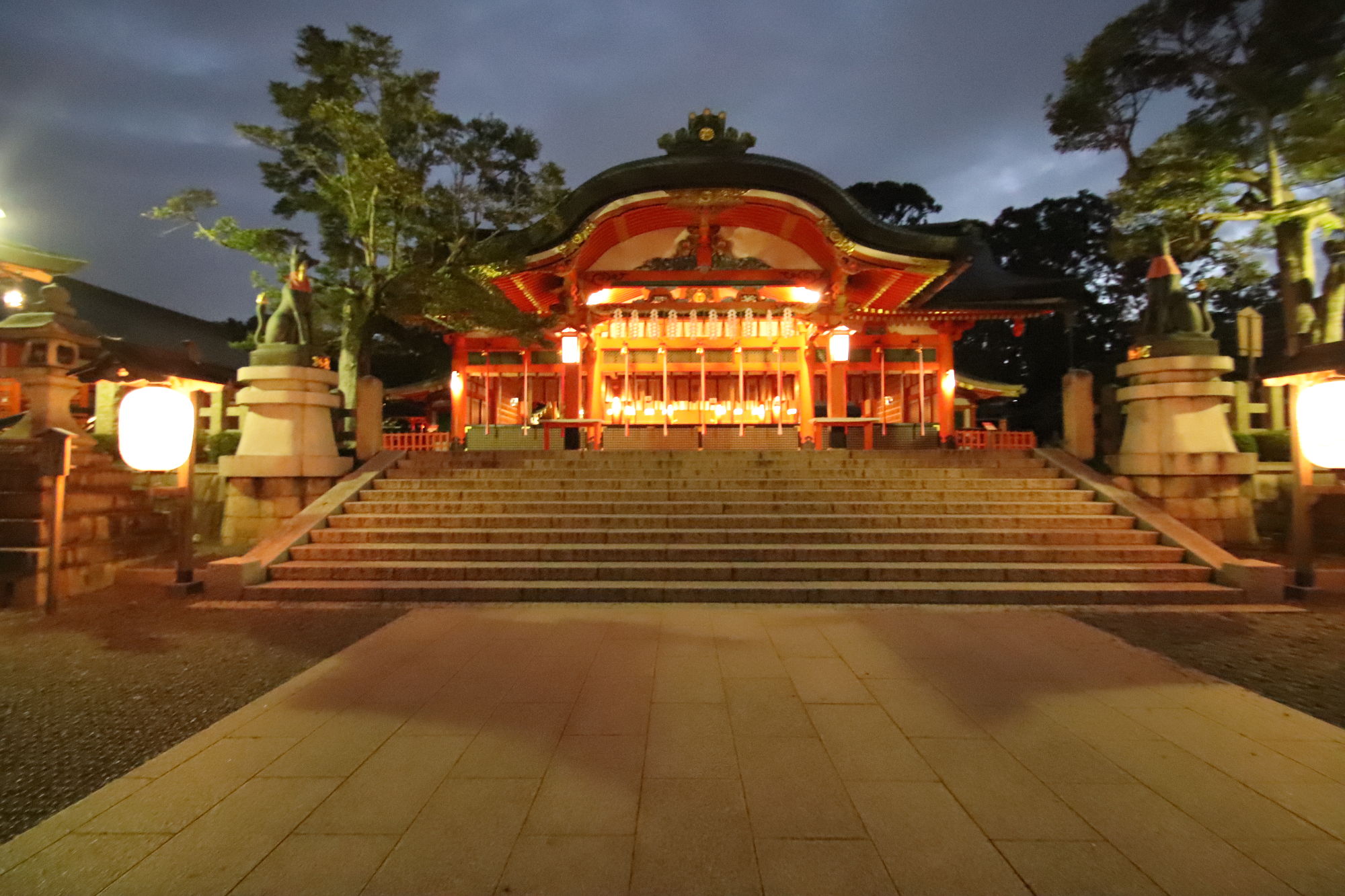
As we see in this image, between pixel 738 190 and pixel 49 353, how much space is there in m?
11.4

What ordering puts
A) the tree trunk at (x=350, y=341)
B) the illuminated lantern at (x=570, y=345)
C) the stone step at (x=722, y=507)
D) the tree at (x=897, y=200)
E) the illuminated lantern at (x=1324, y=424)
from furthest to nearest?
1. the tree at (x=897, y=200)
2. the illuminated lantern at (x=570, y=345)
3. the tree trunk at (x=350, y=341)
4. the stone step at (x=722, y=507)
5. the illuminated lantern at (x=1324, y=424)

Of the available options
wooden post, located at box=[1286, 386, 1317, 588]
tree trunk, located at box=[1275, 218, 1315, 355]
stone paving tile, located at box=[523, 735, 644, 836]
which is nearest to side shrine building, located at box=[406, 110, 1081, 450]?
tree trunk, located at box=[1275, 218, 1315, 355]

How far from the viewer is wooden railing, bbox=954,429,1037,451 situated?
12328 millimetres

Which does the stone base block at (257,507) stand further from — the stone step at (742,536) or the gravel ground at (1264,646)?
the gravel ground at (1264,646)

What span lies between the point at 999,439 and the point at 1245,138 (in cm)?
902

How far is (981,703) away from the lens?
426cm

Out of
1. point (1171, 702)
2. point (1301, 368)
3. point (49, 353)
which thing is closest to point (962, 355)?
point (1301, 368)

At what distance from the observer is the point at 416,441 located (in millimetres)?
12430

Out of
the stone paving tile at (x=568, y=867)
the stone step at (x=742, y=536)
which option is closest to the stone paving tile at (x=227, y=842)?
the stone paving tile at (x=568, y=867)

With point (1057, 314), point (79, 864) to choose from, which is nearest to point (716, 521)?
point (79, 864)

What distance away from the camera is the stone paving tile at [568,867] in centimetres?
245

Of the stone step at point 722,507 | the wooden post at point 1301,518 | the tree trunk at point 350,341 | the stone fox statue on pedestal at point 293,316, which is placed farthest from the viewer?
the tree trunk at point 350,341

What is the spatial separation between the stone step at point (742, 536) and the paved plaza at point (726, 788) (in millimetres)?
3433

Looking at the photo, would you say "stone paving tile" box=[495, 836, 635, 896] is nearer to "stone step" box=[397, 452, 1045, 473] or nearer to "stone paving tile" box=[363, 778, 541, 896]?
"stone paving tile" box=[363, 778, 541, 896]
